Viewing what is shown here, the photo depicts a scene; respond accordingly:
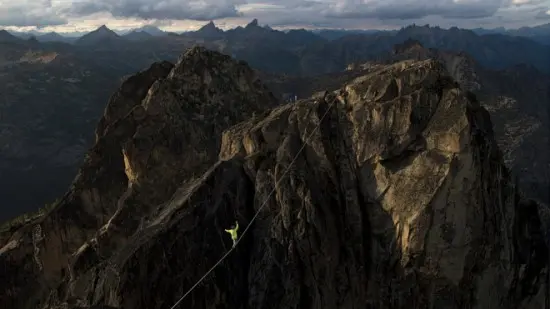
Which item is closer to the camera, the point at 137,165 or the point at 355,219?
the point at 355,219

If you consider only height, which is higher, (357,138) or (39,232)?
(357,138)

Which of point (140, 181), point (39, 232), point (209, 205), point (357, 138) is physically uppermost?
point (357, 138)

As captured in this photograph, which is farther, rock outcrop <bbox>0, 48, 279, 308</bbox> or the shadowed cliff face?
rock outcrop <bbox>0, 48, 279, 308</bbox>

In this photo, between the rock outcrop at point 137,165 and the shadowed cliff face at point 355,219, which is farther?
the rock outcrop at point 137,165

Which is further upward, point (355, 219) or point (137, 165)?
point (355, 219)

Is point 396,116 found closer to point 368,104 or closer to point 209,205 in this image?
point 368,104

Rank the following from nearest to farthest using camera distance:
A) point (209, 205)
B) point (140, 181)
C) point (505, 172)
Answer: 1. point (209, 205)
2. point (505, 172)
3. point (140, 181)

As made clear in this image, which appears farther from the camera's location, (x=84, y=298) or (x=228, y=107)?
(x=228, y=107)

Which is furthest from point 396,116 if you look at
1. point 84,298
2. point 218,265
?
point 84,298
